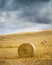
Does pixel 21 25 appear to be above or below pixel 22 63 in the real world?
above

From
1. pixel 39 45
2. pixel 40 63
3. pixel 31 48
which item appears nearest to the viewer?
pixel 40 63

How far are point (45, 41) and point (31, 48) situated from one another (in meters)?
3.38

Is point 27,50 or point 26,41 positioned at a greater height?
point 26,41

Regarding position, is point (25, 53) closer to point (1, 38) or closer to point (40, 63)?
point (40, 63)

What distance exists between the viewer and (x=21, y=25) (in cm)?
1279

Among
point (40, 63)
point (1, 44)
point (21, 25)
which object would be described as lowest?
point (40, 63)

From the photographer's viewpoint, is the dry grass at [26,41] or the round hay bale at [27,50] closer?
the round hay bale at [27,50]

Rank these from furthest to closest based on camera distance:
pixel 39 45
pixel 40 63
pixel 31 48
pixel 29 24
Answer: pixel 29 24 < pixel 39 45 < pixel 31 48 < pixel 40 63

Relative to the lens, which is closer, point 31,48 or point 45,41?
point 31,48

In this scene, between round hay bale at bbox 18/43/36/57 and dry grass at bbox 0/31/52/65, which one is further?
dry grass at bbox 0/31/52/65

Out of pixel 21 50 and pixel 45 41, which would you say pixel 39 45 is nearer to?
pixel 45 41

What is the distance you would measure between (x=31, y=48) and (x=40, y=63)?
1.87 m

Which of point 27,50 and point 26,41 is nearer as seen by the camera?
point 27,50

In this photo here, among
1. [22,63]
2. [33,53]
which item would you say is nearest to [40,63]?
[22,63]
